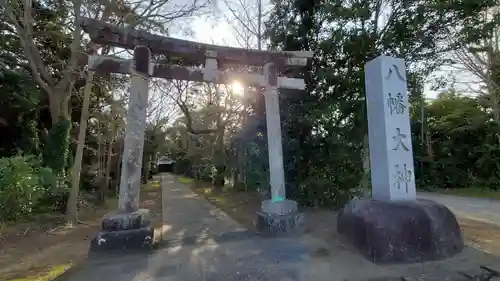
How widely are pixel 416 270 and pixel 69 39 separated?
1246 cm

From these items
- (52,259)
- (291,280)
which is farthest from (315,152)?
(52,259)

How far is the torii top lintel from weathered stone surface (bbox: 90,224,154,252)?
3774 mm

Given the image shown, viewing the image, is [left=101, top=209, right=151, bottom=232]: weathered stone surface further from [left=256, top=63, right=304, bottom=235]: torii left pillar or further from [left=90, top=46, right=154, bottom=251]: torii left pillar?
[left=256, top=63, right=304, bottom=235]: torii left pillar

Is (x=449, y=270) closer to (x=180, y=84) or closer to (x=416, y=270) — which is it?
(x=416, y=270)

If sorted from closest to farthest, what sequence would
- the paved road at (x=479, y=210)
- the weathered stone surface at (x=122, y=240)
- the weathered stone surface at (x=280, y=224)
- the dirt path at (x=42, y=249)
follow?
1. the dirt path at (x=42, y=249)
2. the weathered stone surface at (x=122, y=240)
3. the weathered stone surface at (x=280, y=224)
4. the paved road at (x=479, y=210)

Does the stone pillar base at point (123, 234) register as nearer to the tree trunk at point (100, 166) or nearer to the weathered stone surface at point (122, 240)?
the weathered stone surface at point (122, 240)

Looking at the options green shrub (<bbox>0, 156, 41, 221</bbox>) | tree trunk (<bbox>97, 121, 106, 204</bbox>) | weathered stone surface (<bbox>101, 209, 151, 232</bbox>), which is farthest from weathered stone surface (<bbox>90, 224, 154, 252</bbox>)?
tree trunk (<bbox>97, 121, 106, 204</bbox>)

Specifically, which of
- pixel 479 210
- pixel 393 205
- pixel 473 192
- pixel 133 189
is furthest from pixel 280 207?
pixel 473 192

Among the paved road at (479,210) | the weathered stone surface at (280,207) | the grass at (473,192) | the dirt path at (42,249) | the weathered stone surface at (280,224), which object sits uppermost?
the weathered stone surface at (280,207)

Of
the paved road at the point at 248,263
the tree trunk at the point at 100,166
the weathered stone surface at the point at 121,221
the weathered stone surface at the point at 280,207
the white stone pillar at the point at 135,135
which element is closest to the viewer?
the paved road at the point at 248,263

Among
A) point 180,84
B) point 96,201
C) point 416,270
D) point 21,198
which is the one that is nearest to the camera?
point 416,270

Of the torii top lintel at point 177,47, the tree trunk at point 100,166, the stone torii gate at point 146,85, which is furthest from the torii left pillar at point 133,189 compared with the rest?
the tree trunk at point 100,166

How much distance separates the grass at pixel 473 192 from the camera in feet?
44.5

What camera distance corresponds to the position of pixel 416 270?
4.16m
